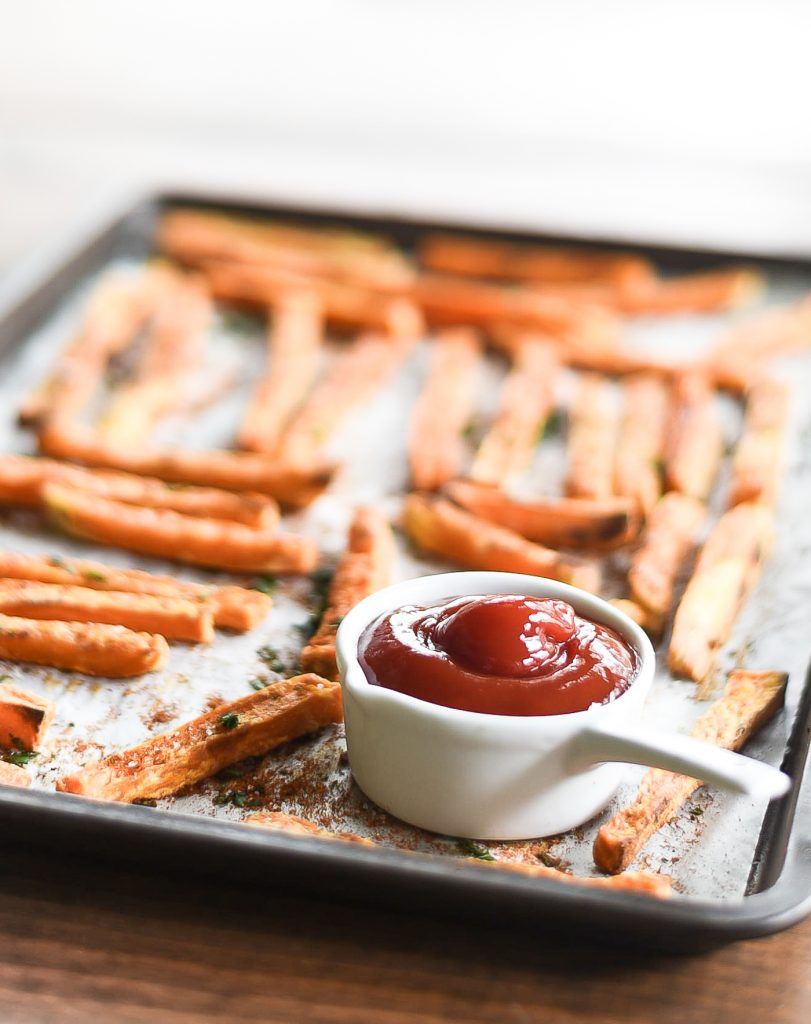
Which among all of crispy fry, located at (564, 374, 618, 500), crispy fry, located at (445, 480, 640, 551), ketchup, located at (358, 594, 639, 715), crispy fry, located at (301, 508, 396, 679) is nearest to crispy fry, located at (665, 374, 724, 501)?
crispy fry, located at (564, 374, 618, 500)

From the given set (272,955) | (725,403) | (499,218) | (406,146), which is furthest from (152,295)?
(406,146)

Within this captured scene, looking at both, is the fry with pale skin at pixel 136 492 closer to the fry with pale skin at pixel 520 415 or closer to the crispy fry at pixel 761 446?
the fry with pale skin at pixel 520 415

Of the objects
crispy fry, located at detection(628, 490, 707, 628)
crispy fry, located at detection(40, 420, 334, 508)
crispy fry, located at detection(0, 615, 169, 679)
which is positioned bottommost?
crispy fry, located at detection(0, 615, 169, 679)

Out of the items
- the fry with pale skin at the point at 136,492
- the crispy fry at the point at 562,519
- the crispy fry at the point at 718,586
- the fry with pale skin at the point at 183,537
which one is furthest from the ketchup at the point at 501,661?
the fry with pale skin at the point at 136,492

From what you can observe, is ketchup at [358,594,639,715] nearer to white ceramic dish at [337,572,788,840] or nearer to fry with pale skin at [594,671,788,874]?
white ceramic dish at [337,572,788,840]

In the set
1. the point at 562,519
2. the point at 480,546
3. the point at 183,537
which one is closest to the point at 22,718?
the point at 183,537

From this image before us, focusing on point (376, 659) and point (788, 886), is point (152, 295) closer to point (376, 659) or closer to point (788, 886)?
point (376, 659)
